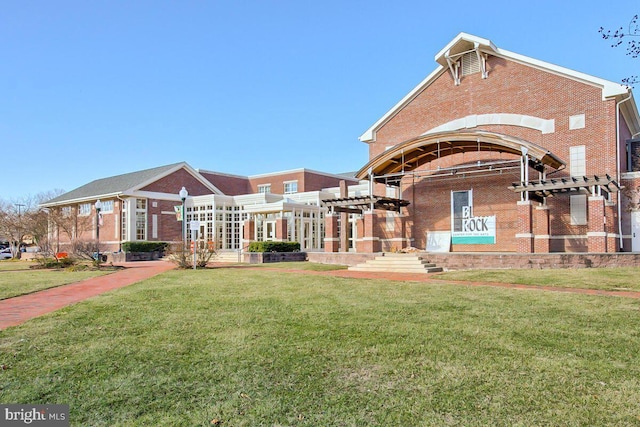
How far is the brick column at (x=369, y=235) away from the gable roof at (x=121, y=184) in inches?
749

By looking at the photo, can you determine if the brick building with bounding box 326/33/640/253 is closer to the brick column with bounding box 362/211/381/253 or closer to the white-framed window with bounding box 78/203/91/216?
the brick column with bounding box 362/211/381/253

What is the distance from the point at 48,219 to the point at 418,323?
123ft

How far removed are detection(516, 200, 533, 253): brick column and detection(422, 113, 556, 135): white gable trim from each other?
4.85 m

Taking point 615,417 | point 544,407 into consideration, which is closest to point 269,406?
point 544,407

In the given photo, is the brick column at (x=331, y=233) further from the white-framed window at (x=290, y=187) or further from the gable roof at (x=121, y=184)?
the white-framed window at (x=290, y=187)

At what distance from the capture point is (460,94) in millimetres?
22719

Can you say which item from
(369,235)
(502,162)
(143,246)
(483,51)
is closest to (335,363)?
(502,162)

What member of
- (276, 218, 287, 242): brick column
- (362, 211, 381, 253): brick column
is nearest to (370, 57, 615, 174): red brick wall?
(362, 211, 381, 253): brick column

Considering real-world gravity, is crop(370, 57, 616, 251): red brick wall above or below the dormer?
below

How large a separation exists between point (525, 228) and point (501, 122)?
21.4 feet

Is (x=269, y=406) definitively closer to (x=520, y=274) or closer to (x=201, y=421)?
(x=201, y=421)

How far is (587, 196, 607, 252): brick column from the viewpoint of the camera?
54.1 ft

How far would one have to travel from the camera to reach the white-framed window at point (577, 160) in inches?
749

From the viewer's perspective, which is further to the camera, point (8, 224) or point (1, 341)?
point (8, 224)
